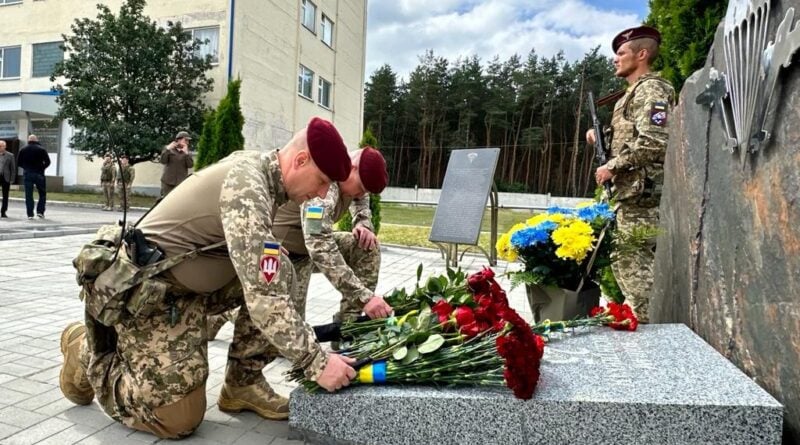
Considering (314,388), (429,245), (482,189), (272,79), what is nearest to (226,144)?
(429,245)

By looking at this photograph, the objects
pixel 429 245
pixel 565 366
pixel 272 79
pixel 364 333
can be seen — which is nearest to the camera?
pixel 565 366

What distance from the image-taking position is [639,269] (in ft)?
12.4

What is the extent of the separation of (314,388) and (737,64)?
6.90ft

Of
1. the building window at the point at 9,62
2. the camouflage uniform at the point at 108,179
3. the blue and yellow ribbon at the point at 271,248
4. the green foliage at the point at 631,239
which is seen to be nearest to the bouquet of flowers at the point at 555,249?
the green foliage at the point at 631,239

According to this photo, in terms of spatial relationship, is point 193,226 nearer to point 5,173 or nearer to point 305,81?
point 5,173

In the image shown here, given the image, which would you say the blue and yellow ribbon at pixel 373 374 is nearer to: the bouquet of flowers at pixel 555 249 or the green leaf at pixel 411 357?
the green leaf at pixel 411 357

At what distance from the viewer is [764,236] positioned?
6.33 ft

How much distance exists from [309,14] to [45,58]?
10559 mm

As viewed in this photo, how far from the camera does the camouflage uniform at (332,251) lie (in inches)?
109

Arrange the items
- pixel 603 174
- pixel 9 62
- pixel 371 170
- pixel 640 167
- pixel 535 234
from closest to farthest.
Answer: pixel 535 234
pixel 371 170
pixel 640 167
pixel 603 174
pixel 9 62

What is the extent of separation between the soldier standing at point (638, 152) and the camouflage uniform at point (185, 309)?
2505 millimetres

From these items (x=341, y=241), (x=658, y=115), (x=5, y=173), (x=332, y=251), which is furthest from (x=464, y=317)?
(x=5, y=173)

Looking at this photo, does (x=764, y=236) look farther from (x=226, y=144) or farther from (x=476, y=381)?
(x=226, y=144)

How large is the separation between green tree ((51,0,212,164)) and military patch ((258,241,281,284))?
56.5 feet
